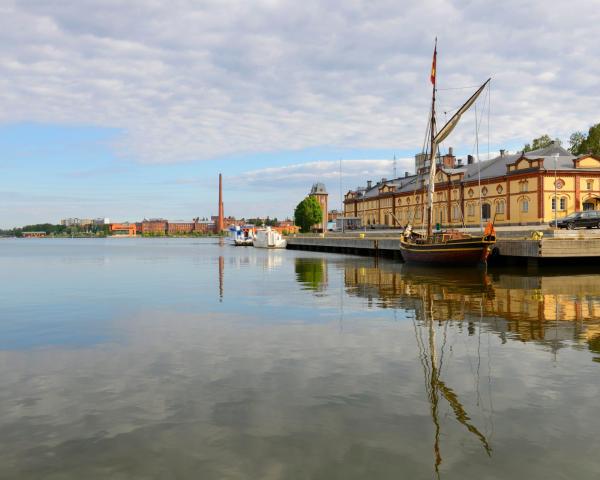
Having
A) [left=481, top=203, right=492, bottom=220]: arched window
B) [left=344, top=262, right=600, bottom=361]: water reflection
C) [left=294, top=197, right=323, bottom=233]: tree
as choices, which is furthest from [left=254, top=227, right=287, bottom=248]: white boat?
[left=344, top=262, right=600, bottom=361]: water reflection

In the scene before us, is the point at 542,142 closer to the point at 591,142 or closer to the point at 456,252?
the point at 591,142

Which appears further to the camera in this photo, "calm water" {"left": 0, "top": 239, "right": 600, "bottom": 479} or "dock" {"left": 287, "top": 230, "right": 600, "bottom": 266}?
"dock" {"left": 287, "top": 230, "right": 600, "bottom": 266}

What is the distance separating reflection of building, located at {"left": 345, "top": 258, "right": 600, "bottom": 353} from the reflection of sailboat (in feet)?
9.57

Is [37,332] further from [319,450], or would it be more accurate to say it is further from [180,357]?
[319,450]

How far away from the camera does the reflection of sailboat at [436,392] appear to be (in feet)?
26.2

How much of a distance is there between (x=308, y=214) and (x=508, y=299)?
13998 cm

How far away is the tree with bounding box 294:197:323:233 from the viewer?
163750mm

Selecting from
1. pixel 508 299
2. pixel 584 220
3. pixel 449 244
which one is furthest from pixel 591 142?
pixel 508 299

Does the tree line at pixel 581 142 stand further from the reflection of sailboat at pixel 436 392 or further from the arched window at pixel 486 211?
the reflection of sailboat at pixel 436 392

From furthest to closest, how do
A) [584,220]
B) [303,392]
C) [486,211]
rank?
1. [486,211]
2. [584,220]
3. [303,392]

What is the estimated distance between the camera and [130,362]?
1330cm

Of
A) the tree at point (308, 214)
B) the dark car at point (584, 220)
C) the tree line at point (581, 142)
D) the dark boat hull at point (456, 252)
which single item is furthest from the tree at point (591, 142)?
the tree at point (308, 214)

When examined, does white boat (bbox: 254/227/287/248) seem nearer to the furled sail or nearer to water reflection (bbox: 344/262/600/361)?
the furled sail

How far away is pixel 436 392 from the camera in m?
10.4
